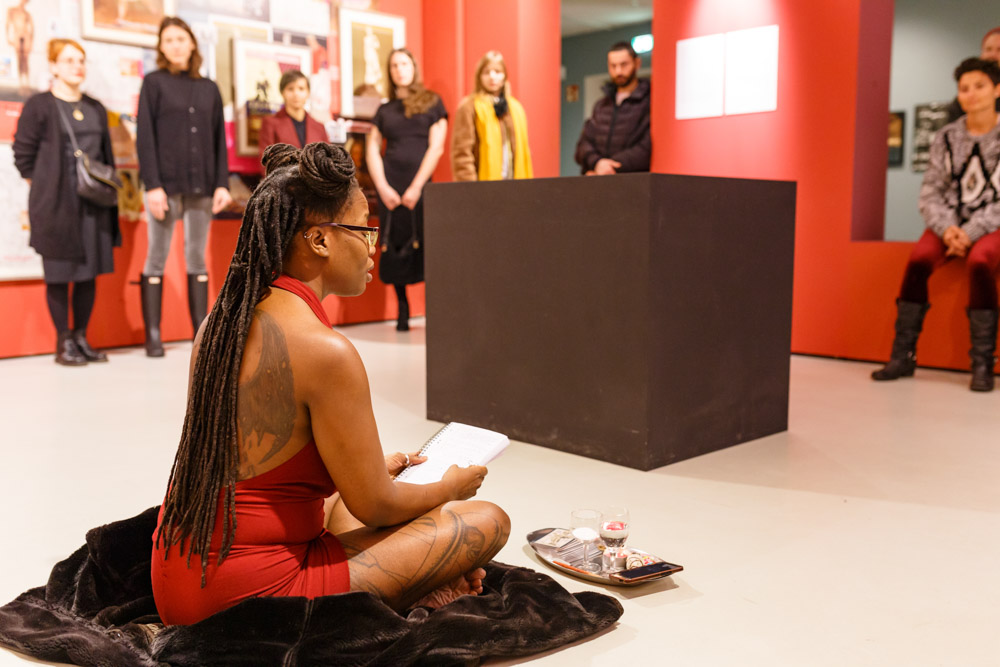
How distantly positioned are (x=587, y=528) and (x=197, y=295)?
14.9 feet

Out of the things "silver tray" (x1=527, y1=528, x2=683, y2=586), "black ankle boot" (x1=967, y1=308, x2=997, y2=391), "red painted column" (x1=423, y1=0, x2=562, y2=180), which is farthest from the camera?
"red painted column" (x1=423, y1=0, x2=562, y2=180)

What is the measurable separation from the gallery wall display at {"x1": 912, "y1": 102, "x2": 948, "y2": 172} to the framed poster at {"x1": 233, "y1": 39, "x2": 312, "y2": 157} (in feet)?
21.7

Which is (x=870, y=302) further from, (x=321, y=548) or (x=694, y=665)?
(x=321, y=548)

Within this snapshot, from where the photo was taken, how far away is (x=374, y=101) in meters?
7.74

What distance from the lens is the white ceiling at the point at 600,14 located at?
11.3 metres

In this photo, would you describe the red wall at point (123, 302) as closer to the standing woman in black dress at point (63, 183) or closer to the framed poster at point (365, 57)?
the framed poster at point (365, 57)

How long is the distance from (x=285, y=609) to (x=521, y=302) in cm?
218

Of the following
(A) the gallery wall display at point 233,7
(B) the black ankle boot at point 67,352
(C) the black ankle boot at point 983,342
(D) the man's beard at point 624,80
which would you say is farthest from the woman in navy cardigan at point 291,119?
(C) the black ankle boot at point 983,342

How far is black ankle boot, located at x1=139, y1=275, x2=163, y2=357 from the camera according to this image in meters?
6.09

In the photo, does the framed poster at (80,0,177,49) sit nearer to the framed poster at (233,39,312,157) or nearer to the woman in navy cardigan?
the framed poster at (233,39,312,157)

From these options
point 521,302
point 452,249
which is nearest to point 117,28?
point 452,249

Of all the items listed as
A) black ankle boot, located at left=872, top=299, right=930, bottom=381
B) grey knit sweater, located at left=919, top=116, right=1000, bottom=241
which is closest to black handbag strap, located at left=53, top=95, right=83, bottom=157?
black ankle boot, located at left=872, top=299, right=930, bottom=381

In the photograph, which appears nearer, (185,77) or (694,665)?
(694,665)

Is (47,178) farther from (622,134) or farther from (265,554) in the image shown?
(265,554)
